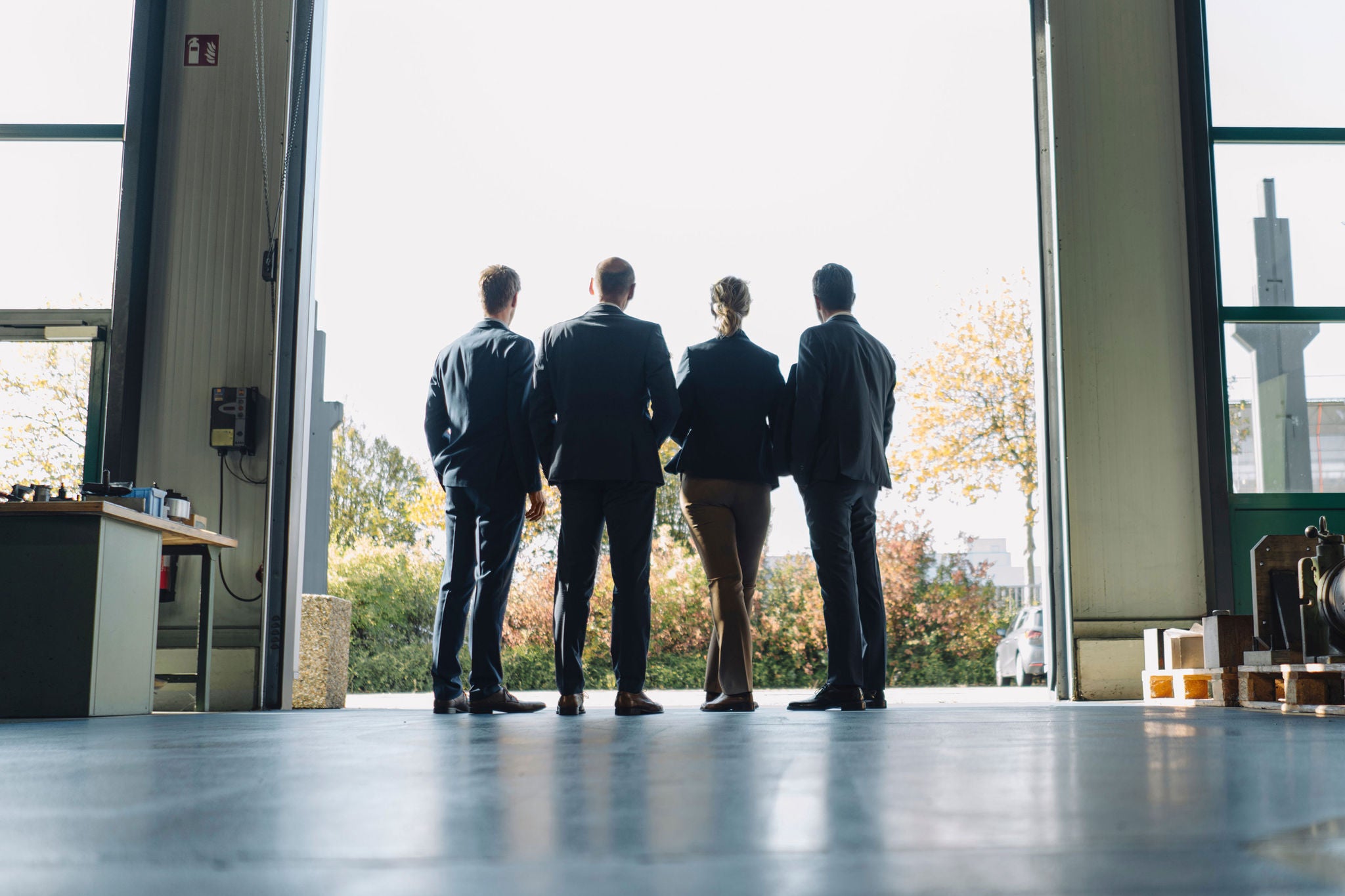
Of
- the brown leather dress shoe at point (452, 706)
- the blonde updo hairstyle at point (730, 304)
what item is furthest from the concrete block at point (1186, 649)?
the brown leather dress shoe at point (452, 706)

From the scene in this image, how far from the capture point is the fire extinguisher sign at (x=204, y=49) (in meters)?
6.48

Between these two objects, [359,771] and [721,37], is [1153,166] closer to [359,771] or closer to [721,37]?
[359,771]

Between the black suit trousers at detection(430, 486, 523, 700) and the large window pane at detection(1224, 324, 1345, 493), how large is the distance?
4.27m

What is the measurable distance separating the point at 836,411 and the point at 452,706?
1.87 m

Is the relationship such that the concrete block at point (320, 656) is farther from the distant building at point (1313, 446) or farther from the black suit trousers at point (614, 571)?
the distant building at point (1313, 446)

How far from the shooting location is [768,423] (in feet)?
15.3

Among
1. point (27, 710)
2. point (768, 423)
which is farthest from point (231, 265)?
point (768, 423)

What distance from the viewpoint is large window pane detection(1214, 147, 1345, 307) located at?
21.2ft

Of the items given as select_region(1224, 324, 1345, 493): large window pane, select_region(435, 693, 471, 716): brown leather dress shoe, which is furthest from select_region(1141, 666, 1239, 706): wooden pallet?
select_region(435, 693, 471, 716): brown leather dress shoe

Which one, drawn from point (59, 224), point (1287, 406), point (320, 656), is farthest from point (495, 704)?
point (1287, 406)

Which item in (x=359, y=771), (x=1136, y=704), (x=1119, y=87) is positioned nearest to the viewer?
(x=359, y=771)

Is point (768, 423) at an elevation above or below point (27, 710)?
above

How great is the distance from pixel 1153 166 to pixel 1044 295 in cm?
96

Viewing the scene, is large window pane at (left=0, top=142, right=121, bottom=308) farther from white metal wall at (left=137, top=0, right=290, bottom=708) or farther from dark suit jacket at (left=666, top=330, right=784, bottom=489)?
dark suit jacket at (left=666, top=330, right=784, bottom=489)
